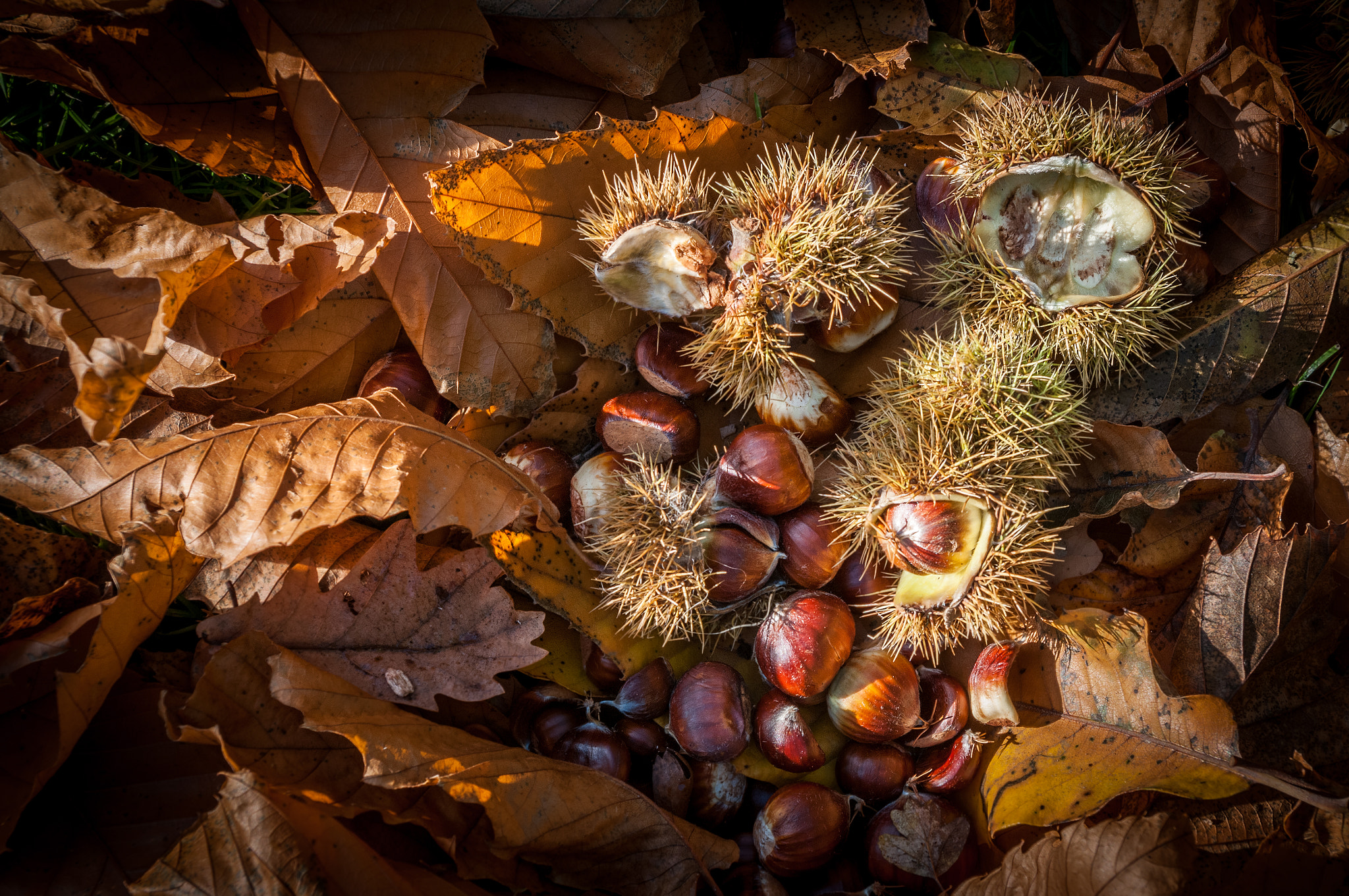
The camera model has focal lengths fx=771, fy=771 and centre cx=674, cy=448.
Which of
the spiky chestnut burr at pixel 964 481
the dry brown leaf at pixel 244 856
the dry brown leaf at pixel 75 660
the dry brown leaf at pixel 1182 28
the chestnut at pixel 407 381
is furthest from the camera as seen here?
the chestnut at pixel 407 381

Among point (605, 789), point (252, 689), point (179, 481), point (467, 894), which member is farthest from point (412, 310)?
point (467, 894)

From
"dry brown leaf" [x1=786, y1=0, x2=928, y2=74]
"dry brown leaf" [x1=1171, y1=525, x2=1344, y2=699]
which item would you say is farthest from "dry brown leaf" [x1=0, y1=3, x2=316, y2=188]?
"dry brown leaf" [x1=1171, y1=525, x2=1344, y2=699]

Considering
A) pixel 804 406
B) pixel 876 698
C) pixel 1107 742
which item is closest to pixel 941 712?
pixel 876 698

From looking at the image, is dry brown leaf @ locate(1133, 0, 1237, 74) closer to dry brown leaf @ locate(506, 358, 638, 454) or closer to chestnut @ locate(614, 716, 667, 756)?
dry brown leaf @ locate(506, 358, 638, 454)

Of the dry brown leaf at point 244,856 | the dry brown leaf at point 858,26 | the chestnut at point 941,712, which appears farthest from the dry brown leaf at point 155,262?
the chestnut at point 941,712

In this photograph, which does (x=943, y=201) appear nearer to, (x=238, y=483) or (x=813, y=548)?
(x=813, y=548)

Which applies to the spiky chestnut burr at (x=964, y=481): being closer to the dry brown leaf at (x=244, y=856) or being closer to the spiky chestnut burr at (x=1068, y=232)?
the spiky chestnut burr at (x=1068, y=232)
